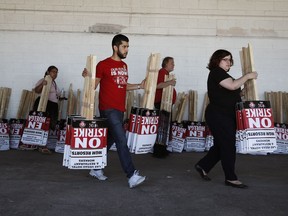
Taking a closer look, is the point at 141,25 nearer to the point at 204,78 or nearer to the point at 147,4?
the point at 147,4

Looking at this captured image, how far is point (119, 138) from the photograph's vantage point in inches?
176

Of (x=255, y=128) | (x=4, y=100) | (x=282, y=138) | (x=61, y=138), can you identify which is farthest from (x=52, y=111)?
(x=282, y=138)

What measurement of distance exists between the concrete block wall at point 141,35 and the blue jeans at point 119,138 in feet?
11.3

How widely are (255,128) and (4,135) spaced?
4803mm

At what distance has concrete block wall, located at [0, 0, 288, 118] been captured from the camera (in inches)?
307

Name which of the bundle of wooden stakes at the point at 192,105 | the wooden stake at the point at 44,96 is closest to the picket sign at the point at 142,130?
the wooden stake at the point at 44,96

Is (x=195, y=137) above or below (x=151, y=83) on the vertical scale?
below

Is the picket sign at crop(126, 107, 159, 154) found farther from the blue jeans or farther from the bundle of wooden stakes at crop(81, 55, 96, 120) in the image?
the bundle of wooden stakes at crop(81, 55, 96, 120)

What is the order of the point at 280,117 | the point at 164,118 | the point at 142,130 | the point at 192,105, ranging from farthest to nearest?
the point at 192,105 → the point at 280,117 → the point at 164,118 → the point at 142,130

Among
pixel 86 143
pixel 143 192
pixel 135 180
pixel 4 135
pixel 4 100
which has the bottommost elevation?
pixel 143 192

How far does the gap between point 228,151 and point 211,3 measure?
416 cm

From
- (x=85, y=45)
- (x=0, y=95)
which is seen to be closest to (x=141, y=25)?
(x=85, y=45)

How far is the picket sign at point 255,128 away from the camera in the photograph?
425 cm

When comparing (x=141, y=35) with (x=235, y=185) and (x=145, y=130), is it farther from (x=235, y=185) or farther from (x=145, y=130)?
(x=235, y=185)
